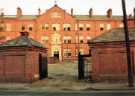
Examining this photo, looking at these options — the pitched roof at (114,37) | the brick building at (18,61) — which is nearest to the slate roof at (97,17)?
the pitched roof at (114,37)

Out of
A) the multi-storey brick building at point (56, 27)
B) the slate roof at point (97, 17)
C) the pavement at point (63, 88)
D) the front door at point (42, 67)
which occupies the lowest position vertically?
the pavement at point (63, 88)

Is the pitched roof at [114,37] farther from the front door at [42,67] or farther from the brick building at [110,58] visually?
the front door at [42,67]

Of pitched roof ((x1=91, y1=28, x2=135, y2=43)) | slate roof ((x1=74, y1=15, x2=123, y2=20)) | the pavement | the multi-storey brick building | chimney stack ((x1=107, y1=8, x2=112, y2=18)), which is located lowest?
the pavement

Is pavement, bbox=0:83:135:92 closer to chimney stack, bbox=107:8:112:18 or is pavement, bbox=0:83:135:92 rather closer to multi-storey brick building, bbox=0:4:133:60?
multi-storey brick building, bbox=0:4:133:60

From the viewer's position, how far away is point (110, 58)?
115 ft

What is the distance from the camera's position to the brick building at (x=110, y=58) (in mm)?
34719

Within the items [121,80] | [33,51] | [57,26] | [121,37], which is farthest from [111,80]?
[57,26]

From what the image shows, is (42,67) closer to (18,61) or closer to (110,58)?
(18,61)

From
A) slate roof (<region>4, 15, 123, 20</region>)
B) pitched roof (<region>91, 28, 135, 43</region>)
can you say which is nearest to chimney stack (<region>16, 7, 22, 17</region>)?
slate roof (<region>4, 15, 123, 20</region>)

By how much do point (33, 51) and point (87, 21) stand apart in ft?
215

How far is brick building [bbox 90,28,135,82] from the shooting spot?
114 ft

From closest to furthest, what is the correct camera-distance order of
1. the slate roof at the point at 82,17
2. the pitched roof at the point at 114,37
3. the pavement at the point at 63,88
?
the pavement at the point at 63,88 → the pitched roof at the point at 114,37 → the slate roof at the point at 82,17

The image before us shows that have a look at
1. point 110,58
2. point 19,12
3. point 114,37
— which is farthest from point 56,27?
point 110,58

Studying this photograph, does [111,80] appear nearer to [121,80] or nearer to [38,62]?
[121,80]
